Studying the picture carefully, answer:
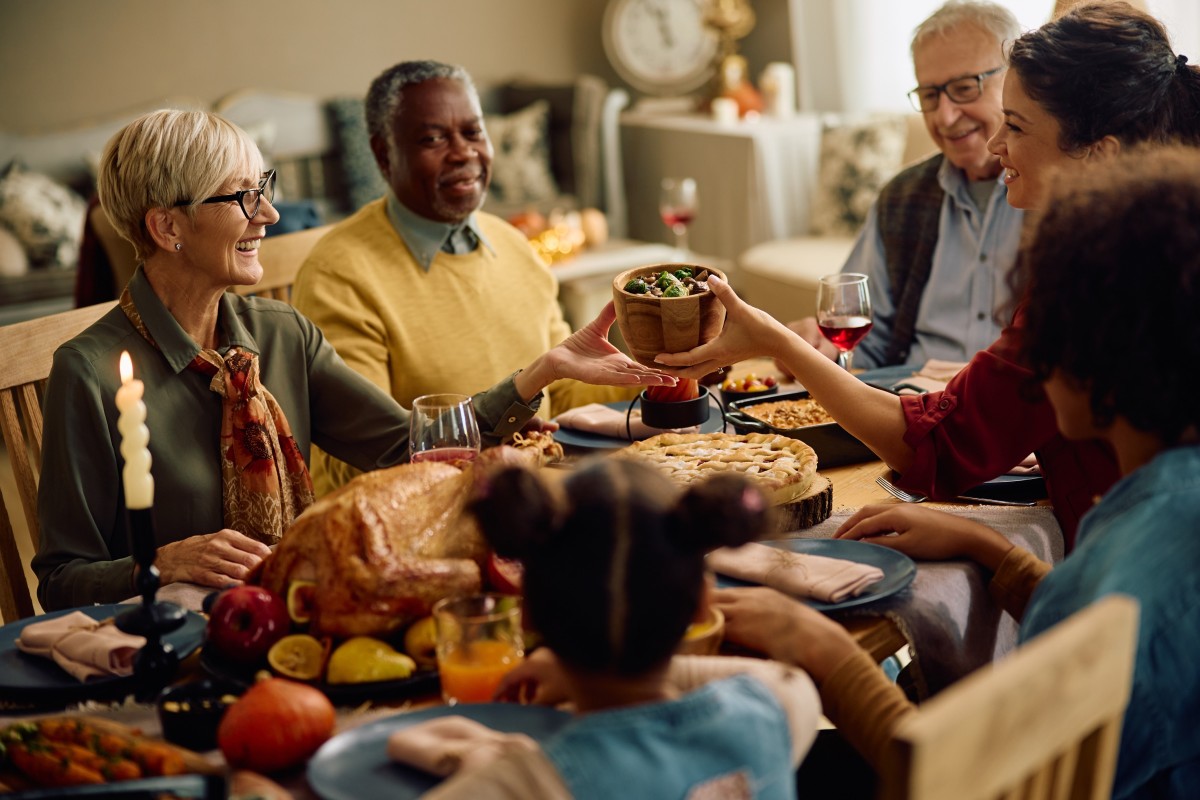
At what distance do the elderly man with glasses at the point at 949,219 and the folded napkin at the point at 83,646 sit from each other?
1.85 meters

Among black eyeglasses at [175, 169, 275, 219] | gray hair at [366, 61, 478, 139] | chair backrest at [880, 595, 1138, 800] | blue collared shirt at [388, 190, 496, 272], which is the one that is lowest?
chair backrest at [880, 595, 1138, 800]

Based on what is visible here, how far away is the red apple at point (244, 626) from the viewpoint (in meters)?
1.32

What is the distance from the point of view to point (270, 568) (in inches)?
54.8

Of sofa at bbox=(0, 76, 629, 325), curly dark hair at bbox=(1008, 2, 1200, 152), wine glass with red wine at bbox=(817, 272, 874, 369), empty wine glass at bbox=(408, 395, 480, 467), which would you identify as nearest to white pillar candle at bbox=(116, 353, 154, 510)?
empty wine glass at bbox=(408, 395, 480, 467)

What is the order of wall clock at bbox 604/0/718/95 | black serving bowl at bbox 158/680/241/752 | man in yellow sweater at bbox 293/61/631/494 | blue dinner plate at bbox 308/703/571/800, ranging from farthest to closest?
wall clock at bbox 604/0/718/95 < man in yellow sweater at bbox 293/61/631/494 < black serving bowl at bbox 158/680/241/752 < blue dinner plate at bbox 308/703/571/800

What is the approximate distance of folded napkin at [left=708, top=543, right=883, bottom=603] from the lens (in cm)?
140

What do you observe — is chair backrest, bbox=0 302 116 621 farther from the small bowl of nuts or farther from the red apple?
the small bowl of nuts

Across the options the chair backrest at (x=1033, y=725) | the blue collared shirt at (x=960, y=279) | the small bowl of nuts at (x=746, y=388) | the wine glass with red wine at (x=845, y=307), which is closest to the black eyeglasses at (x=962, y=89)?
the blue collared shirt at (x=960, y=279)

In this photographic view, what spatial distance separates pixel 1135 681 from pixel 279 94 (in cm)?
567

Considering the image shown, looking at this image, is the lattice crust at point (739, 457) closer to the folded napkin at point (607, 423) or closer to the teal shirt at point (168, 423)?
the folded napkin at point (607, 423)

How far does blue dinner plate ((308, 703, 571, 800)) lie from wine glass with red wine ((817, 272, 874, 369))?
115 centimetres

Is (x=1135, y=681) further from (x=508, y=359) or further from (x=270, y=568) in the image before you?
(x=508, y=359)

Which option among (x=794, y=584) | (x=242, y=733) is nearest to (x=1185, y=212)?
(x=794, y=584)

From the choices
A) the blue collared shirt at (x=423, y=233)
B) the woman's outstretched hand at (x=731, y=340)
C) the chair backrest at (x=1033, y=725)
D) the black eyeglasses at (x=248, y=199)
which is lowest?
the chair backrest at (x=1033, y=725)
